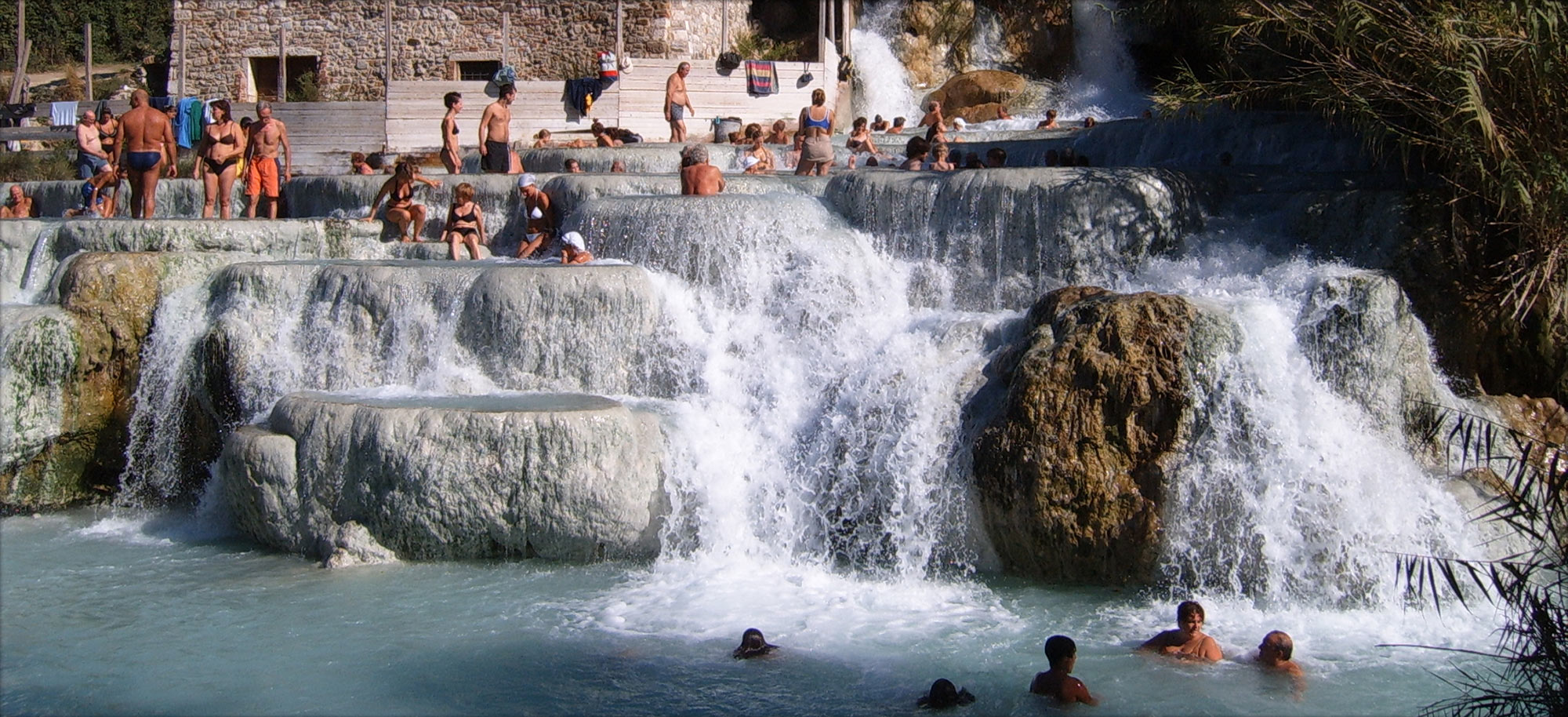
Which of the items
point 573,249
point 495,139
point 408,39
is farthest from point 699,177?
point 408,39

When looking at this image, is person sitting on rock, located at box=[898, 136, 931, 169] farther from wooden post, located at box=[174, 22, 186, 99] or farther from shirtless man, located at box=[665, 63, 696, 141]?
wooden post, located at box=[174, 22, 186, 99]

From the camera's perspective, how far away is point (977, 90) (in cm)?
1945

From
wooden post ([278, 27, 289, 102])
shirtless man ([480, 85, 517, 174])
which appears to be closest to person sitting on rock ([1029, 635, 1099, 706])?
shirtless man ([480, 85, 517, 174])

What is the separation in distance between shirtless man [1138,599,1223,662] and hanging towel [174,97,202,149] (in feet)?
50.2

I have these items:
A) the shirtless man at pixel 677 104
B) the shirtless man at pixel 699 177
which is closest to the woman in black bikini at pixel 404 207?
the shirtless man at pixel 699 177

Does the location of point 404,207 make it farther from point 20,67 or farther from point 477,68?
point 20,67

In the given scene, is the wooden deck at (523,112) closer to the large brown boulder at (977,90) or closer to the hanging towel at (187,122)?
the hanging towel at (187,122)

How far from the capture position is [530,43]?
21.1 meters

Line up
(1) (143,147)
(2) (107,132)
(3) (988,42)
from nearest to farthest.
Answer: (1) (143,147) → (2) (107,132) → (3) (988,42)

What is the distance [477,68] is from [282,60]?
2978 millimetres

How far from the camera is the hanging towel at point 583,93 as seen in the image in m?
16.5

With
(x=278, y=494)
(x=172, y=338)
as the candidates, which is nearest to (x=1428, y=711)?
(x=278, y=494)

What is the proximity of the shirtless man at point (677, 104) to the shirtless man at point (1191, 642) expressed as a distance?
11.1 m

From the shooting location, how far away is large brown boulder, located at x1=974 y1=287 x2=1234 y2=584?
6961 millimetres
